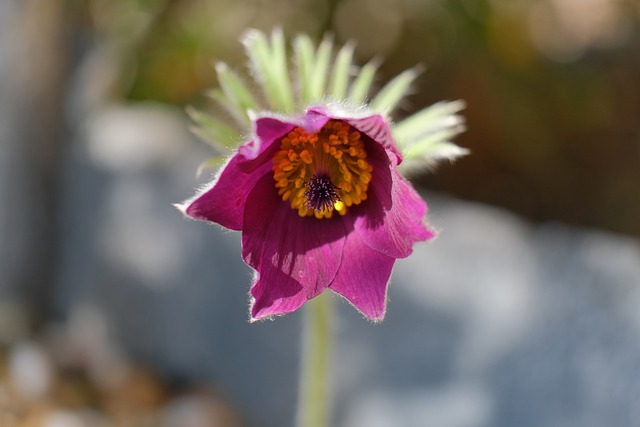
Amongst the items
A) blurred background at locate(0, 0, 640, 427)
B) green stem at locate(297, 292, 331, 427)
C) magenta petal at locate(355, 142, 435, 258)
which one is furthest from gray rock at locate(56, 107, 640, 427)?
magenta petal at locate(355, 142, 435, 258)

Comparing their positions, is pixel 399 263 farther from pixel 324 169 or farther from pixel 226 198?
pixel 226 198

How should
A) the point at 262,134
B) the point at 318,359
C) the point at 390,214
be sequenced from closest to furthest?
the point at 262,134 → the point at 390,214 → the point at 318,359

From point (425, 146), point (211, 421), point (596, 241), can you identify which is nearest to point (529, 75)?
point (596, 241)

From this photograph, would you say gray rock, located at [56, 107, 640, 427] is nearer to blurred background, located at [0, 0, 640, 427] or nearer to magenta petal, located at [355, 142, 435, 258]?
blurred background, located at [0, 0, 640, 427]

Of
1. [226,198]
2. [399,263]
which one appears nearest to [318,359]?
[226,198]

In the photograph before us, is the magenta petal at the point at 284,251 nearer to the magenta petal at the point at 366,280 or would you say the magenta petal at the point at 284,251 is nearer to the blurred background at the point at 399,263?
the magenta petal at the point at 366,280

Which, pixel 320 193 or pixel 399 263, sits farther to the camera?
pixel 399 263

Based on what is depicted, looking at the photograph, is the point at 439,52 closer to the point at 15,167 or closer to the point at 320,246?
the point at 15,167
